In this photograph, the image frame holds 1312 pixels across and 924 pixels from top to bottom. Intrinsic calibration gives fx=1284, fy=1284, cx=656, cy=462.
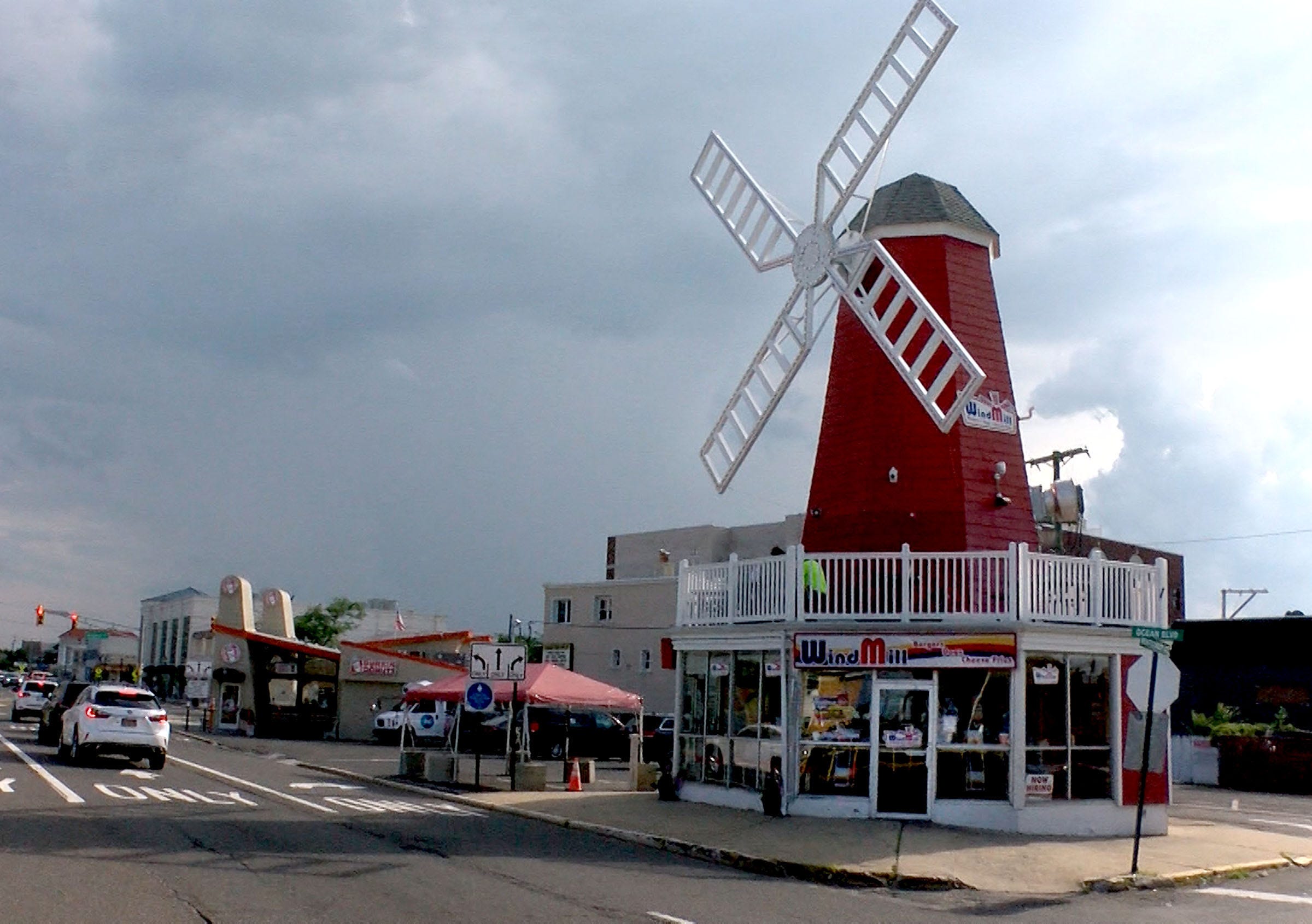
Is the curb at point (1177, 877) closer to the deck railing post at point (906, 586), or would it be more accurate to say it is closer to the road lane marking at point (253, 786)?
the deck railing post at point (906, 586)

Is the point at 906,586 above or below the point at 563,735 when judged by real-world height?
above

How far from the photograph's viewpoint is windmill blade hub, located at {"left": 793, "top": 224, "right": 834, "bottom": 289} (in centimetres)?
2358

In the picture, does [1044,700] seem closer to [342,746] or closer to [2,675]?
[342,746]

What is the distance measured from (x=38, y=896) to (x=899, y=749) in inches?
486

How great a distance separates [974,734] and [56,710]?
2414 cm

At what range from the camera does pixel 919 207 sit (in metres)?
22.8

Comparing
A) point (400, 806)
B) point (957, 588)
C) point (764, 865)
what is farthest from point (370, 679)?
point (764, 865)

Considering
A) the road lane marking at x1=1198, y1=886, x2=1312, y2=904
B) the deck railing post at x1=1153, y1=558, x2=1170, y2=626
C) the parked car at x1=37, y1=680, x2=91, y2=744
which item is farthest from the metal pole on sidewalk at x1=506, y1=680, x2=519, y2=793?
the road lane marking at x1=1198, y1=886, x2=1312, y2=904

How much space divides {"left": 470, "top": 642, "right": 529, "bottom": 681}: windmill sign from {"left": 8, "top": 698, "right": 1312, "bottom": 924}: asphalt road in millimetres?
3852

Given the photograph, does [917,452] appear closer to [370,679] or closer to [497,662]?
[497,662]

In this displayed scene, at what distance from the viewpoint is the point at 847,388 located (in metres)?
23.1

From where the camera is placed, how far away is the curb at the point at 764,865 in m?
14.7

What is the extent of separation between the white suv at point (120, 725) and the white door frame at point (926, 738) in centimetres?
1419

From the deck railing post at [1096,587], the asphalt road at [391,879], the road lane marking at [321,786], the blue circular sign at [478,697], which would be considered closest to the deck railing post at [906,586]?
the deck railing post at [1096,587]
